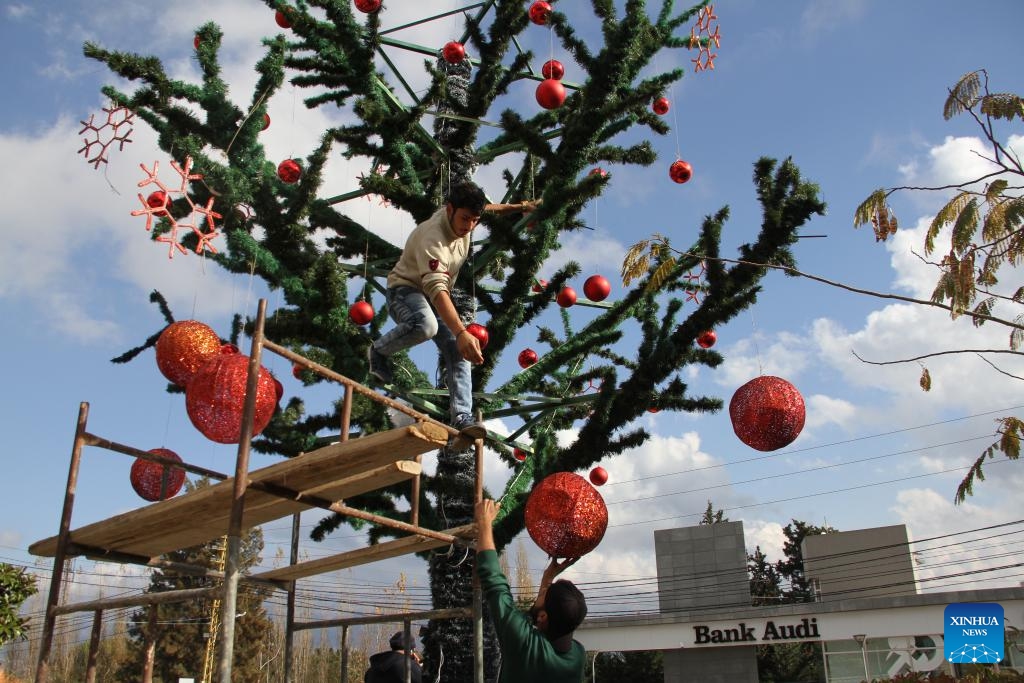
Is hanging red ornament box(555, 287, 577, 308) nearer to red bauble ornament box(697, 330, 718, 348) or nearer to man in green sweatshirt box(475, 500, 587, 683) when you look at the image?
red bauble ornament box(697, 330, 718, 348)

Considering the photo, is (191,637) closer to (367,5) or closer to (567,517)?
(367,5)

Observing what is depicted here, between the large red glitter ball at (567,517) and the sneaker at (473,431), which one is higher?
the sneaker at (473,431)

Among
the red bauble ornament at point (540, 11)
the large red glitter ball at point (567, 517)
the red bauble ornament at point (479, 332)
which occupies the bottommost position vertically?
the large red glitter ball at point (567, 517)

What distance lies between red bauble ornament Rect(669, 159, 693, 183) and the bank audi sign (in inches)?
808

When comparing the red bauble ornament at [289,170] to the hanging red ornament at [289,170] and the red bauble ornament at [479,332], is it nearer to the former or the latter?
the hanging red ornament at [289,170]

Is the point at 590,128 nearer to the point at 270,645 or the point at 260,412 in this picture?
the point at 260,412

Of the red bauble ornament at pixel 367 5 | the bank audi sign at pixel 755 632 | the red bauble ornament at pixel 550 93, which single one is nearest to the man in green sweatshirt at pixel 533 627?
the red bauble ornament at pixel 550 93

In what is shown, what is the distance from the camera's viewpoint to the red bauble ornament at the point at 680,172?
882 centimetres

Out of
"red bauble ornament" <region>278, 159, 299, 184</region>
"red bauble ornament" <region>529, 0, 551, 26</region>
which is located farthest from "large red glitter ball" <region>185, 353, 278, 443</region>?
"red bauble ornament" <region>529, 0, 551, 26</region>


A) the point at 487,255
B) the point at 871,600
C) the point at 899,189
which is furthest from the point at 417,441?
the point at 871,600

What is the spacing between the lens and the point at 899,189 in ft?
19.4

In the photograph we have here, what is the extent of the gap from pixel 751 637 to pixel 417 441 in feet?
81.0

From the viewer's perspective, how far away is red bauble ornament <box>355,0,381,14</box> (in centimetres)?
849

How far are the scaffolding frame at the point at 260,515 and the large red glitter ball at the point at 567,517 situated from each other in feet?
2.96
